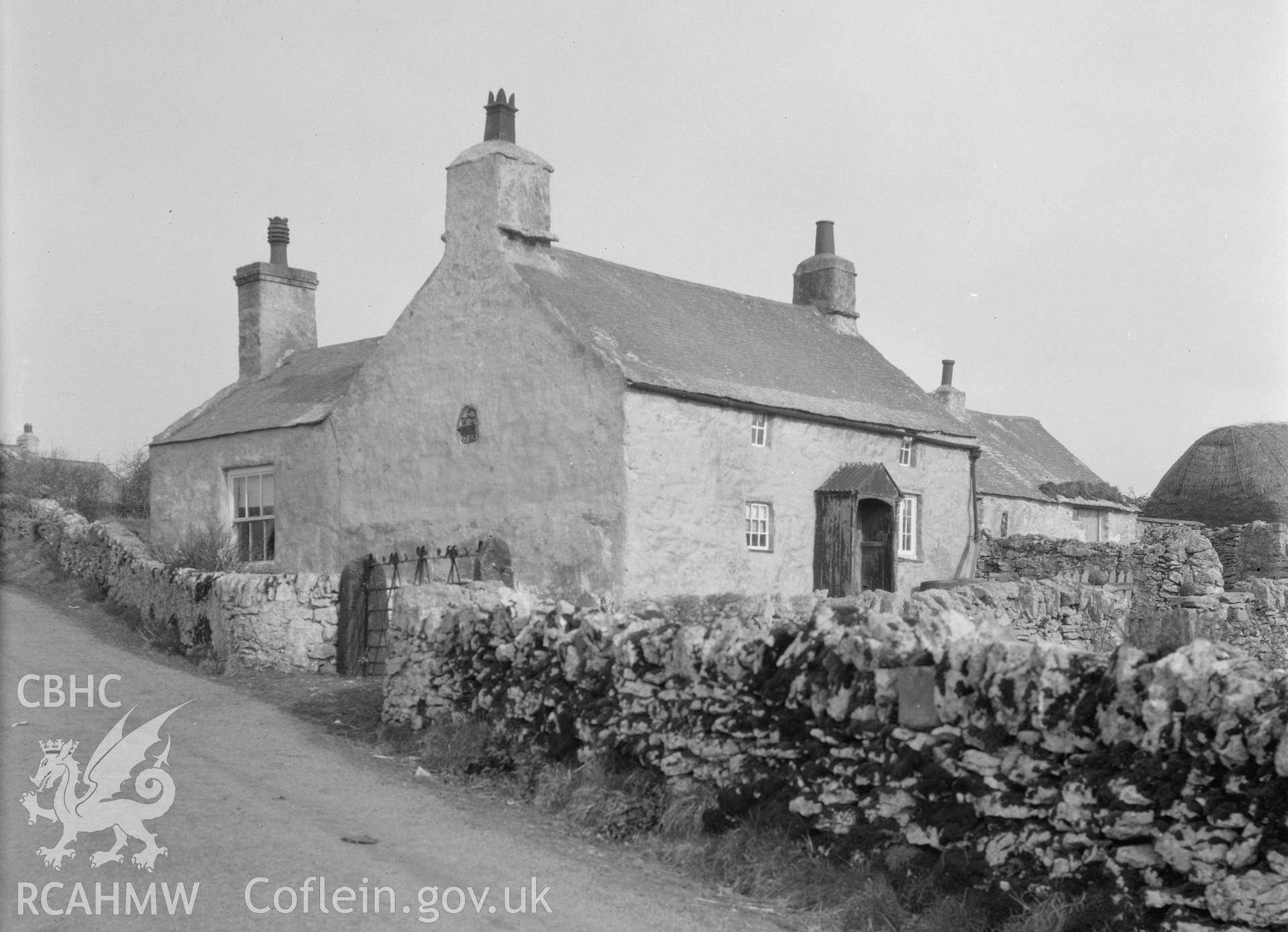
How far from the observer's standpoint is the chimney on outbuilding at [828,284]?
92.3 ft

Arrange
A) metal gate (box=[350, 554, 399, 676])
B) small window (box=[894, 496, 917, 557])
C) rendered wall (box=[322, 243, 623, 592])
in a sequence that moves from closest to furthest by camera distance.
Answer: metal gate (box=[350, 554, 399, 676]) < rendered wall (box=[322, 243, 623, 592]) < small window (box=[894, 496, 917, 557])

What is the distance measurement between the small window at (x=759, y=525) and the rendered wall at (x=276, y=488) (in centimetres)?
743

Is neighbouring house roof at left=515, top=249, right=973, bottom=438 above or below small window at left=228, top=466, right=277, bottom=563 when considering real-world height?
above

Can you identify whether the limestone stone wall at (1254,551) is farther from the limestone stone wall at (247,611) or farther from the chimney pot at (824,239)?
the limestone stone wall at (247,611)

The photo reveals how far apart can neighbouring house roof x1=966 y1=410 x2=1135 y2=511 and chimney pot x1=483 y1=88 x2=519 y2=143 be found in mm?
18650

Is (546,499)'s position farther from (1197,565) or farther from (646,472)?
(1197,565)

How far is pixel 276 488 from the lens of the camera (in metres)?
24.1

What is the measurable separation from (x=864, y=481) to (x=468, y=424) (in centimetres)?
702

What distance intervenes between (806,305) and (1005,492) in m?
11.7

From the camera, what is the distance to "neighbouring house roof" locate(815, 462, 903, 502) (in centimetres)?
2205

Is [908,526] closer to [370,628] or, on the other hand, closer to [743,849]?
[370,628]

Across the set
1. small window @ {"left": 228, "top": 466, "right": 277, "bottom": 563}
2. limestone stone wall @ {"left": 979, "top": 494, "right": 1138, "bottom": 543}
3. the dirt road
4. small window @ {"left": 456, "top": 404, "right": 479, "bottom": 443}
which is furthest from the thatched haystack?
the dirt road

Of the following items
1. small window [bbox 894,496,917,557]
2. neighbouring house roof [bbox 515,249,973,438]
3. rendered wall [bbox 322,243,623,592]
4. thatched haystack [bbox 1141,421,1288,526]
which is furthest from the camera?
thatched haystack [bbox 1141,421,1288,526]

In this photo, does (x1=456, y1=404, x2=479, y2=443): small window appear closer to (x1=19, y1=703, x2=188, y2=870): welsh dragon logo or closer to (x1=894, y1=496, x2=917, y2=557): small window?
(x1=894, y1=496, x2=917, y2=557): small window
